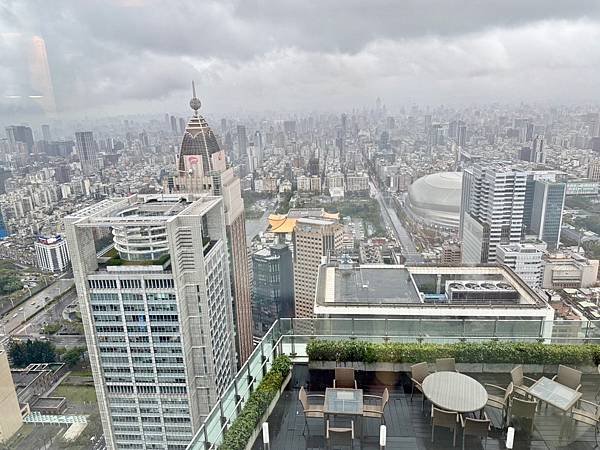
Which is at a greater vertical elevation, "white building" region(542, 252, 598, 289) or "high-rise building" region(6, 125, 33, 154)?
"high-rise building" region(6, 125, 33, 154)

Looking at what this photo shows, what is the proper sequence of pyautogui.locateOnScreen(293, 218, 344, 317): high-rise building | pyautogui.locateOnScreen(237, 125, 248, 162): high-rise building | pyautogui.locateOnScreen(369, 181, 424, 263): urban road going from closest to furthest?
pyautogui.locateOnScreen(369, 181, 424, 263): urban road < pyautogui.locateOnScreen(293, 218, 344, 317): high-rise building < pyautogui.locateOnScreen(237, 125, 248, 162): high-rise building

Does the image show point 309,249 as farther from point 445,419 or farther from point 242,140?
point 445,419

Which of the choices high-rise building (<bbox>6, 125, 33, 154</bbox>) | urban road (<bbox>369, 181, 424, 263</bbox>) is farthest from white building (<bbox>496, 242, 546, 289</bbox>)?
high-rise building (<bbox>6, 125, 33, 154</bbox>)

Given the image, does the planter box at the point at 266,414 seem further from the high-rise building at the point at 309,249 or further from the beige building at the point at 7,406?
the high-rise building at the point at 309,249

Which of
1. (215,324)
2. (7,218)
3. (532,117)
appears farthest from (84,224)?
(532,117)

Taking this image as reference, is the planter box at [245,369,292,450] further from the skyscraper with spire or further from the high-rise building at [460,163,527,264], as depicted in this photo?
the high-rise building at [460,163,527,264]

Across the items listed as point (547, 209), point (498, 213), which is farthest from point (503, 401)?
point (547, 209)

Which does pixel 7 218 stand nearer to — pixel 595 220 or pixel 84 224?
pixel 84 224
